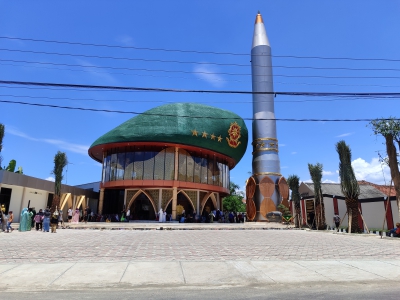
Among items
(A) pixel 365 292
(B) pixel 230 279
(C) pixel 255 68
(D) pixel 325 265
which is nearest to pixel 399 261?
(D) pixel 325 265

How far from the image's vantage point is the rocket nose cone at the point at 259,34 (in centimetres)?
4590

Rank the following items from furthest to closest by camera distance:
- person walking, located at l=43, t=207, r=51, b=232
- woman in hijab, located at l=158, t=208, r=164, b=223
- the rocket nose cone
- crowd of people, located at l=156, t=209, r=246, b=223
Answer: the rocket nose cone → crowd of people, located at l=156, t=209, r=246, b=223 → woman in hijab, located at l=158, t=208, r=164, b=223 → person walking, located at l=43, t=207, r=51, b=232

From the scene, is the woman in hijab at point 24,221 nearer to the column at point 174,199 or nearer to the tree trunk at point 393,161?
the column at point 174,199

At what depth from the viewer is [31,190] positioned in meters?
33.7

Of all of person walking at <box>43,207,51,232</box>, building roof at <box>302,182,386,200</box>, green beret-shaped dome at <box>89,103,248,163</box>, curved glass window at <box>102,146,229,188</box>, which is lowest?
person walking at <box>43,207,51,232</box>

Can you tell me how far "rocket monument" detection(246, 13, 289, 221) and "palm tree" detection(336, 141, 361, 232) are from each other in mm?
18891

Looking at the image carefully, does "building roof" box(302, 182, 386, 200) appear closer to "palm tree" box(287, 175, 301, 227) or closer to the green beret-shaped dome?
"palm tree" box(287, 175, 301, 227)

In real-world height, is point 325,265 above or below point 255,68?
below

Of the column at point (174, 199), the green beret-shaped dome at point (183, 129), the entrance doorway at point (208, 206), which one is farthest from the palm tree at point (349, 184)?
the entrance doorway at point (208, 206)

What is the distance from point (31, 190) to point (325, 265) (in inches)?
1314

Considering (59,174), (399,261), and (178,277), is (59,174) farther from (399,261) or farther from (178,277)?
(399,261)

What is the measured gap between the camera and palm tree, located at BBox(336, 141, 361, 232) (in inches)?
848

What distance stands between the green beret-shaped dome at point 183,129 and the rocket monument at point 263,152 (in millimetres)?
3342

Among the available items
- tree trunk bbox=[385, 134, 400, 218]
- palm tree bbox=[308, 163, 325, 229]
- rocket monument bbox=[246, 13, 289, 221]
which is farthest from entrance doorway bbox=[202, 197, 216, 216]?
tree trunk bbox=[385, 134, 400, 218]
